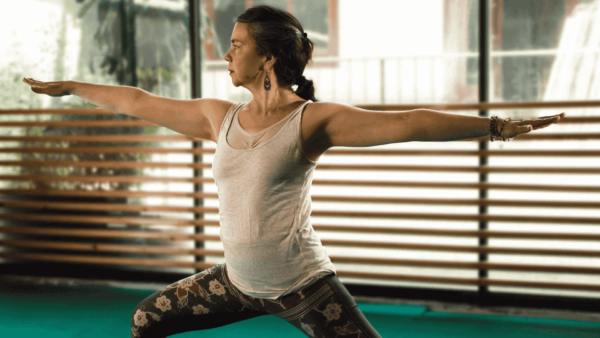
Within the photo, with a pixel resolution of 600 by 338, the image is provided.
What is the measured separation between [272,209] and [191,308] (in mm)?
467

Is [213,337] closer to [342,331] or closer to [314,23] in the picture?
[342,331]

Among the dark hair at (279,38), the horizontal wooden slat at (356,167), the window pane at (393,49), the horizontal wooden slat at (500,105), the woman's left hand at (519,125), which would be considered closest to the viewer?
the woman's left hand at (519,125)

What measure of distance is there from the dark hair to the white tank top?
5.8 inches

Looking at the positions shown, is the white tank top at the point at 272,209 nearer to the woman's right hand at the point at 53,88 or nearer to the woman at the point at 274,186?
the woman at the point at 274,186

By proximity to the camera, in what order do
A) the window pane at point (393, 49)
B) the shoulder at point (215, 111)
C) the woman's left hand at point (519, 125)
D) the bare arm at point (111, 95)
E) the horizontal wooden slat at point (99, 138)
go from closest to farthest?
the woman's left hand at point (519, 125) < the shoulder at point (215, 111) < the bare arm at point (111, 95) < the window pane at point (393, 49) < the horizontal wooden slat at point (99, 138)

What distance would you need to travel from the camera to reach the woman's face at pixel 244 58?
5.53 ft

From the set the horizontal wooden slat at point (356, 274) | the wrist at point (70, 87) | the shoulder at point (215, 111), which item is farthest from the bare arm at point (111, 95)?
the horizontal wooden slat at point (356, 274)

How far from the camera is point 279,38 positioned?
1.67 metres

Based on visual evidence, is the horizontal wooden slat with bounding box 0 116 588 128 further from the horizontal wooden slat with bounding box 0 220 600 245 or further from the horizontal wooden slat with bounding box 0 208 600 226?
the horizontal wooden slat with bounding box 0 220 600 245

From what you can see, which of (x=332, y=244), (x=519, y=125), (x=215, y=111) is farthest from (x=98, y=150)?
(x=519, y=125)

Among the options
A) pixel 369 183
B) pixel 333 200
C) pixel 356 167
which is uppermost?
pixel 356 167

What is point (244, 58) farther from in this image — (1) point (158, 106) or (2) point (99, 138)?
(2) point (99, 138)

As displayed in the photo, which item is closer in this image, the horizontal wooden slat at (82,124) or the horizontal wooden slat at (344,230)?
the horizontal wooden slat at (344,230)

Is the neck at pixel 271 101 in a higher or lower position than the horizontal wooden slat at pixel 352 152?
higher
